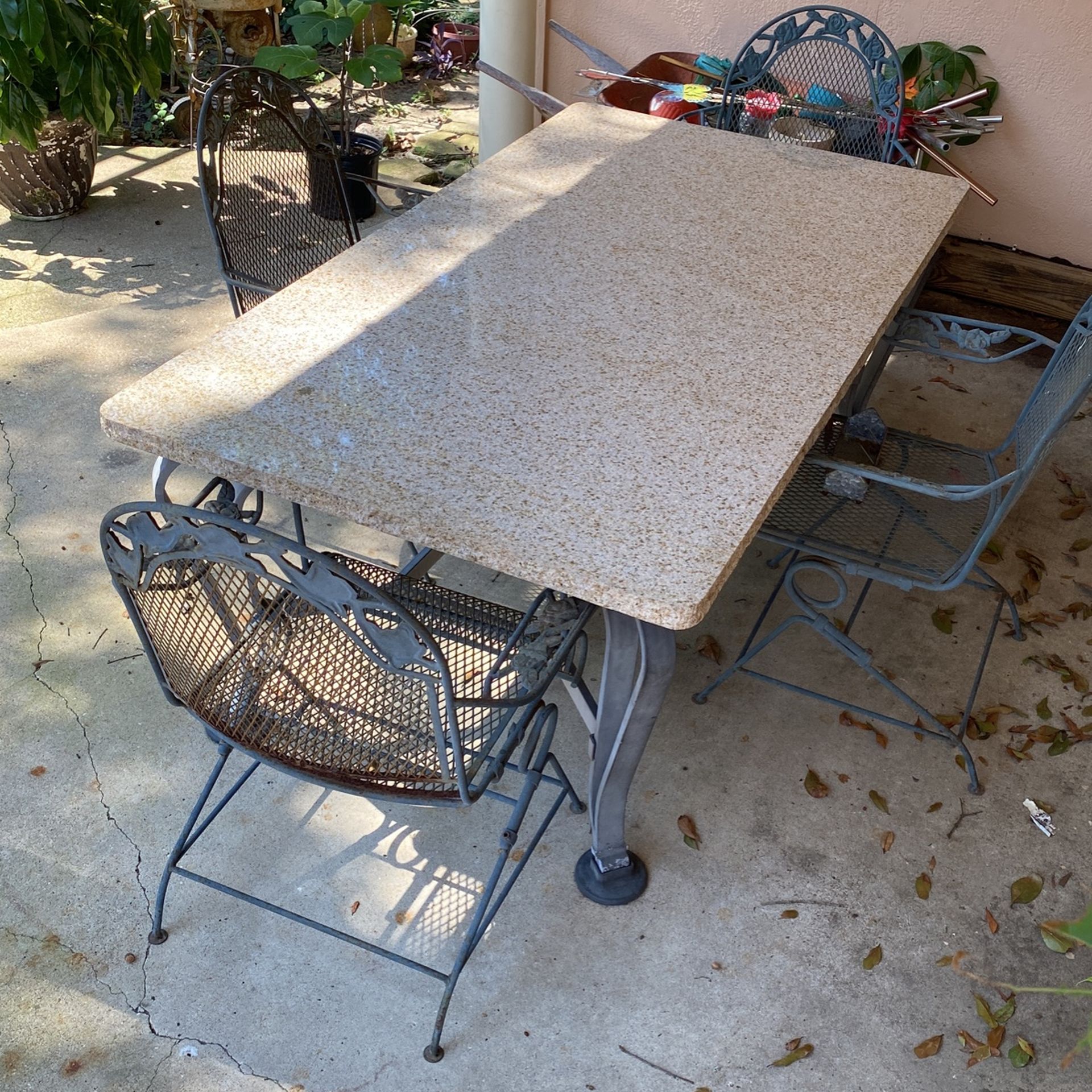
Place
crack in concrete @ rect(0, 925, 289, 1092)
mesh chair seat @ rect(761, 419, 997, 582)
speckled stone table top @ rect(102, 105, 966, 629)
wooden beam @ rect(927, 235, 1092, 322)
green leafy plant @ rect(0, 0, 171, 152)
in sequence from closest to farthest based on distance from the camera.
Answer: speckled stone table top @ rect(102, 105, 966, 629)
crack in concrete @ rect(0, 925, 289, 1092)
mesh chair seat @ rect(761, 419, 997, 582)
green leafy plant @ rect(0, 0, 171, 152)
wooden beam @ rect(927, 235, 1092, 322)

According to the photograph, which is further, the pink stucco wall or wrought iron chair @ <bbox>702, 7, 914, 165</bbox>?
the pink stucco wall

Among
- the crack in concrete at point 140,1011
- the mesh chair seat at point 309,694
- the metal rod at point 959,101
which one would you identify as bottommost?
the crack in concrete at point 140,1011

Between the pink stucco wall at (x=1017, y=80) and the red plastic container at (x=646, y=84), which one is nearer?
the pink stucco wall at (x=1017, y=80)

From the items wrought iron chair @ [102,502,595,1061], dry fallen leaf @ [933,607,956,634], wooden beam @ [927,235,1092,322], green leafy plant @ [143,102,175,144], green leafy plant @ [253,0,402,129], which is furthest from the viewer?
green leafy plant @ [143,102,175,144]

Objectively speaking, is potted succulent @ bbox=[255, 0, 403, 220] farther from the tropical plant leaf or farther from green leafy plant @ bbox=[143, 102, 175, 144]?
the tropical plant leaf

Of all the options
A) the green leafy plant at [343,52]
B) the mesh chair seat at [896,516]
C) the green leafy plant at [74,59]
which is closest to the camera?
the mesh chair seat at [896,516]

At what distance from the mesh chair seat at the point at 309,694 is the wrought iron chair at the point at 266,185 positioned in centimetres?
95

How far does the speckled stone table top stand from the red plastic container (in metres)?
1.41

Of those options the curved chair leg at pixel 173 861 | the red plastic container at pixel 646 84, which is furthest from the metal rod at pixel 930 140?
the curved chair leg at pixel 173 861

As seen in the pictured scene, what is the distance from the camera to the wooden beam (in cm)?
384

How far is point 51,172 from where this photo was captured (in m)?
4.10

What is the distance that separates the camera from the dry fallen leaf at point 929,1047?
192 cm

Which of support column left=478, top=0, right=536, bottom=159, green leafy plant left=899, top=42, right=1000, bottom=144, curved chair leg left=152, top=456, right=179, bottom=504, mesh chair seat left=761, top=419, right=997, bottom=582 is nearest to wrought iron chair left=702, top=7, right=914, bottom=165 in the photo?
green leafy plant left=899, top=42, right=1000, bottom=144

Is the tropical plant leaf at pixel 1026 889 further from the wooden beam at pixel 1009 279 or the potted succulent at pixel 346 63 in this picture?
the potted succulent at pixel 346 63
